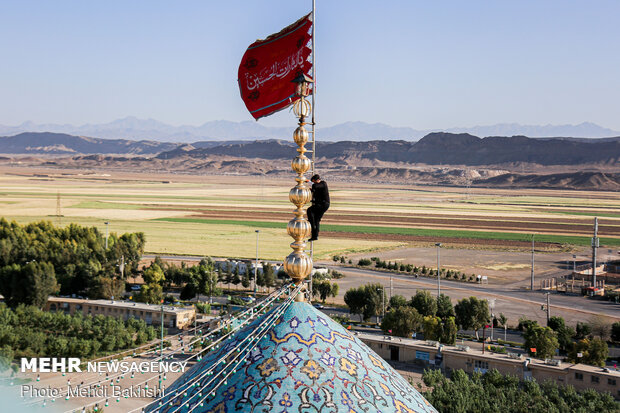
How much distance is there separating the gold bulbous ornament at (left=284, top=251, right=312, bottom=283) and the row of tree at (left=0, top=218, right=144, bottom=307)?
4094 centimetres

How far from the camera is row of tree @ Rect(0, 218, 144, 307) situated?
145 ft

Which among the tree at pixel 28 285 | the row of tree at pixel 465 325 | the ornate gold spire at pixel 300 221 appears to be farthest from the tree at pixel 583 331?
the ornate gold spire at pixel 300 221

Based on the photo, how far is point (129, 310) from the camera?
42906 millimetres

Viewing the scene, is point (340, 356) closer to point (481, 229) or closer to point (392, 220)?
point (481, 229)

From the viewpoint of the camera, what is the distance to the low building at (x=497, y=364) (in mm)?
28875

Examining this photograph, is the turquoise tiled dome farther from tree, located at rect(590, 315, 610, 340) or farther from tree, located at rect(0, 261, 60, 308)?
tree, located at rect(0, 261, 60, 308)

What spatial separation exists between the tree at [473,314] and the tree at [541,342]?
17.6 ft

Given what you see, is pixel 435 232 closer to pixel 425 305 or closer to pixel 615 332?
pixel 425 305

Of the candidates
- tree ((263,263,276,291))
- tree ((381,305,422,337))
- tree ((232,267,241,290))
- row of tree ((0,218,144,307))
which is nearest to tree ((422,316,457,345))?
tree ((381,305,422,337))

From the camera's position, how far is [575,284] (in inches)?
2512

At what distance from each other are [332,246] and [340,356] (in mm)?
80623

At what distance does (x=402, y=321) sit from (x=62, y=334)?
19.6 metres

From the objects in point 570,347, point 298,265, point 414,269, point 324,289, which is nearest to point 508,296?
point 414,269

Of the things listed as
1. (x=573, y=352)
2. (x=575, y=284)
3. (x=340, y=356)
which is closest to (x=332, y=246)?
(x=575, y=284)
